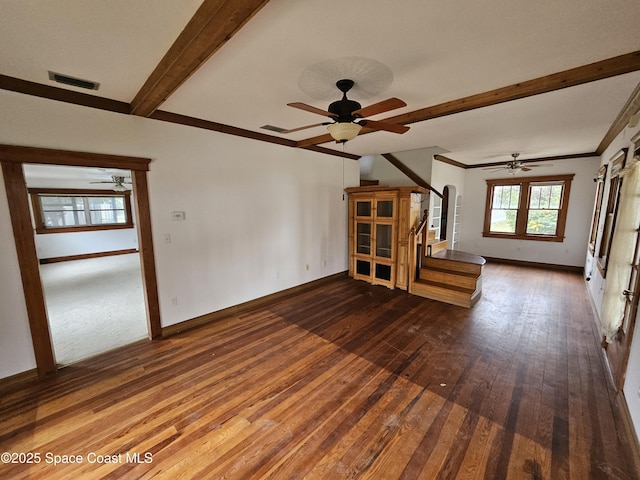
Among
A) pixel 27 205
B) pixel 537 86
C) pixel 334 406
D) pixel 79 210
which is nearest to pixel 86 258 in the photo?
pixel 79 210

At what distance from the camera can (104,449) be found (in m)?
1.79

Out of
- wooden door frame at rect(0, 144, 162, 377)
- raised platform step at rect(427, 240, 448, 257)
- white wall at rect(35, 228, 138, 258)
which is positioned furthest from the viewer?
white wall at rect(35, 228, 138, 258)

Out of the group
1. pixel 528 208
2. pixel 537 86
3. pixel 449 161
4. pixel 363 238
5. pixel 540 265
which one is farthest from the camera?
pixel 528 208

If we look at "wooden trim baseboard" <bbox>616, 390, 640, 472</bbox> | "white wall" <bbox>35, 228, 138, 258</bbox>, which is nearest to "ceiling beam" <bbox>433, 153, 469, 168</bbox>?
"wooden trim baseboard" <bbox>616, 390, 640, 472</bbox>

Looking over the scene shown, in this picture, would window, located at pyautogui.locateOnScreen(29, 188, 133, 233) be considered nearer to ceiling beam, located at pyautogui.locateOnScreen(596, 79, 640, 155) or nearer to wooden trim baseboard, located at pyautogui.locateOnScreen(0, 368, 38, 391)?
wooden trim baseboard, located at pyautogui.locateOnScreen(0, 368, 38, 391)

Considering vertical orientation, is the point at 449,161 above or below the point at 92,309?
above

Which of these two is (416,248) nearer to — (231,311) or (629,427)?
(629,427)

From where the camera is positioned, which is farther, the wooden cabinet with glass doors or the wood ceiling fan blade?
the wooden cabinet with glass doors

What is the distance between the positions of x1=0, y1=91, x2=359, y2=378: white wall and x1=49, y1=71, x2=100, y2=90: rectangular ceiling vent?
0.28m

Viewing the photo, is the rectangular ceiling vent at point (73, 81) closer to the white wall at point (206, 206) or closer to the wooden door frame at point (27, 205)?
the white wall at point (206, 206)

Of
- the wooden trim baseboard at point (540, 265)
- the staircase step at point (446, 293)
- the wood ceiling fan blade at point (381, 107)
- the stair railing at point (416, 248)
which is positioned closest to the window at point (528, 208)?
the wooden trim baseboard at point (540, 265)

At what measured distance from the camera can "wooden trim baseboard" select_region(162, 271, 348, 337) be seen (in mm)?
3385

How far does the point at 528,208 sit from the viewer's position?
6773 mm

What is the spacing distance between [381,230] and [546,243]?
4.71 m
